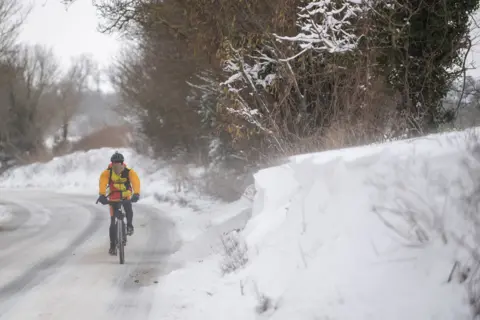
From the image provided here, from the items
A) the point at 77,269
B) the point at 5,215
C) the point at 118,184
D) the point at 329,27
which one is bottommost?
the point at 5,215

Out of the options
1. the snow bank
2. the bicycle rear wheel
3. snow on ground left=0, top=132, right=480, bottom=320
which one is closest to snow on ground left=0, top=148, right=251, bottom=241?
the bicycle rear wheel

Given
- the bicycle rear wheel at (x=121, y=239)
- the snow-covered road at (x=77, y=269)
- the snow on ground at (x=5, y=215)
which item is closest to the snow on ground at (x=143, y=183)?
the snow-covered road at (x=77, y=269)

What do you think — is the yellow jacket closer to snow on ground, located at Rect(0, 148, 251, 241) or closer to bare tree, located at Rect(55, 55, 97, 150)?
snow on ground, located at Rect(0, 148, 251, 241)

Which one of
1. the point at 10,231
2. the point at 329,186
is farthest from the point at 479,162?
the point at 10,231

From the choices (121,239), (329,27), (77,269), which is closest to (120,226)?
(121,239)

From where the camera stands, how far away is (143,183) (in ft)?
93.1

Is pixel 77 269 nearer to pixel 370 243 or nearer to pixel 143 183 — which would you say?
pixel 370 243

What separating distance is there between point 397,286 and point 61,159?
4169 cm

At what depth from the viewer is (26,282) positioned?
7.48m

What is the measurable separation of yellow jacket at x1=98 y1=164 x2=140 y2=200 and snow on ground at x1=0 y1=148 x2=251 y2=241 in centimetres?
267

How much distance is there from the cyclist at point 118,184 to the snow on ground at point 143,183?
102 inches

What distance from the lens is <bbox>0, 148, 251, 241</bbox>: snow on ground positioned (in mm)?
14305

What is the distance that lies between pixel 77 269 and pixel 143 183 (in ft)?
66.4

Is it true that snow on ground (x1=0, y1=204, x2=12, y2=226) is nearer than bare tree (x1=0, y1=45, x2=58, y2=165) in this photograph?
Yes
